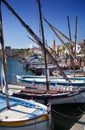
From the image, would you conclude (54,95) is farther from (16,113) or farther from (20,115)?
(20,115)

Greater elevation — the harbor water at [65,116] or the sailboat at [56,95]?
the sailboat at [56,95]

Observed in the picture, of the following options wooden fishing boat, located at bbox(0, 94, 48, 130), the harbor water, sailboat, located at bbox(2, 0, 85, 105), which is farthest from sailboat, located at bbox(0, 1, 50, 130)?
sailboat, located at bbox(2, 0, 85, 105)

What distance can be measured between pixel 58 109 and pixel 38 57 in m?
68.2

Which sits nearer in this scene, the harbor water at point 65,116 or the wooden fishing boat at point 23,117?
the wooden fishing boat at point 23,117

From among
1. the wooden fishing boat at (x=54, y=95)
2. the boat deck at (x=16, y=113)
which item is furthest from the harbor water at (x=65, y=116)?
the boat deck at (x=16, y=113)

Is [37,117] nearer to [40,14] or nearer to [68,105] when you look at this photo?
[68,105]

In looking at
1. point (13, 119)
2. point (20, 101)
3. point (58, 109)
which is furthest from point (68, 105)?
point (13, 119)

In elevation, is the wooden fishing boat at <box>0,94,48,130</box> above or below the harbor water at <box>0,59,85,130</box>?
above

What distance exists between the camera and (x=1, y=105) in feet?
46.2

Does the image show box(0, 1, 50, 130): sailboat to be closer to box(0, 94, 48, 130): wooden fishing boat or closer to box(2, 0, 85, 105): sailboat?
box(0, 94, 48, 130): wooden fishing boat

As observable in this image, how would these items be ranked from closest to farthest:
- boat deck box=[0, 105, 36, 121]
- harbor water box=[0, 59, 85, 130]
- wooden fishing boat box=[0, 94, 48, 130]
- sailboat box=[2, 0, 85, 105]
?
wooden fishing boat box=[0, 94, 48, 130], boat deck box=[0, 105, 36, 121], harbor water box=[0, 59, 85, 130], sailboat box=[2, 0, 85, 105]

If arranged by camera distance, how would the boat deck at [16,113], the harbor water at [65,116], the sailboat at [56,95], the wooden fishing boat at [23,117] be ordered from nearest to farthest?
the wooden fishing boat at [23,117] → the boat deck at [16,113] → the harbor water at [65,116] → the sailboat at [56,95]

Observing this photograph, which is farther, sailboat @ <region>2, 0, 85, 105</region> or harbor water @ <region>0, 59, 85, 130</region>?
sailboat @ <region>2, 0, 85, 105</region>

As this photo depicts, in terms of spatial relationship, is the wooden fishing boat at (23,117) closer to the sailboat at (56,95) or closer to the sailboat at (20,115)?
the sailboat at (20,115)
